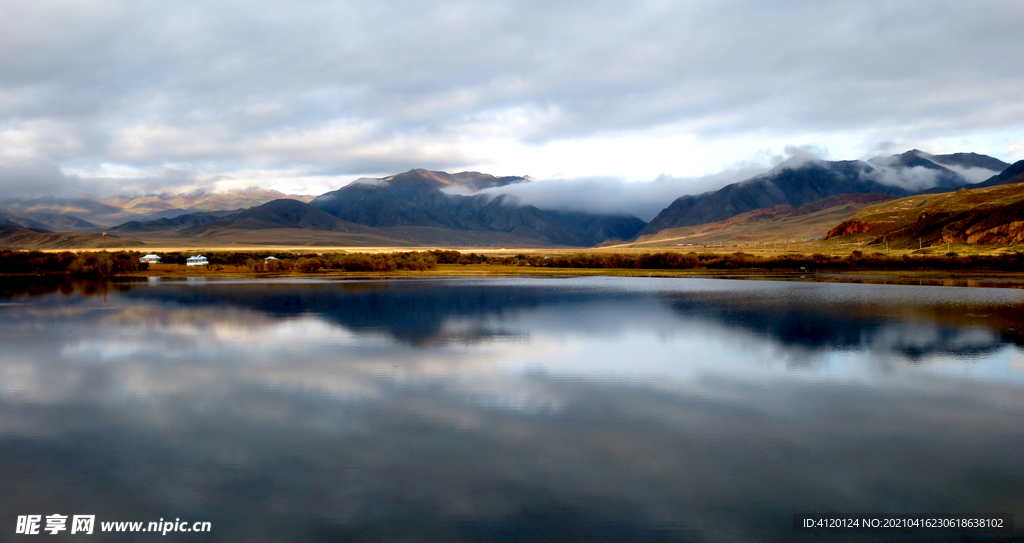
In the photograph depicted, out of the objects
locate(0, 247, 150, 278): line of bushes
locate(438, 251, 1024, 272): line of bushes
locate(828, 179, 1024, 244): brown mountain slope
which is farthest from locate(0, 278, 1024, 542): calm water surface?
locate(828, 179, 1024, 244): brown mountain slope

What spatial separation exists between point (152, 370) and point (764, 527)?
15.8m

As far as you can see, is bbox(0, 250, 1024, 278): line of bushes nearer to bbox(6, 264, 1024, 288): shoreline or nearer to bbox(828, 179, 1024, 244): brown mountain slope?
bbox(6, 264, 1024, 288): shoreline

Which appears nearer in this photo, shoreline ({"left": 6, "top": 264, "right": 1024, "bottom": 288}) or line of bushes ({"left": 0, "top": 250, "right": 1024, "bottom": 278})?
shoreline ({"left": 6, "top": 264, "right": 1024, "bottom": 288})

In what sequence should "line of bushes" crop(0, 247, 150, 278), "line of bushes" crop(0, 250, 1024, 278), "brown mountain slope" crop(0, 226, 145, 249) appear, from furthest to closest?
"brown mountain slope" crop(0, 226, 145, 249), "line of bushes" crop(0, 247, 150, 278), "line of bushes" crop(0, 250, 1024, 278)

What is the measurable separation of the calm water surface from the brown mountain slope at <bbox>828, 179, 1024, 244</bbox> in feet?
273

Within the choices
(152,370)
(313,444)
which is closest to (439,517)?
(313,444)

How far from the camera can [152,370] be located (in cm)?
1691

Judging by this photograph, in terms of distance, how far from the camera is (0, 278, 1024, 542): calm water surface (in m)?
8.19

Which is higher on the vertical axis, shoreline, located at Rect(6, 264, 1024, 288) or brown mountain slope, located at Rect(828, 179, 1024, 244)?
brown mountain slope, located at Rect(828, 179, 1024, 244)

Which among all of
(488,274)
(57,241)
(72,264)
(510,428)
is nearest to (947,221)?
(488,274)

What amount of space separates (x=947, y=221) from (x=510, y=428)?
12243 centimetres

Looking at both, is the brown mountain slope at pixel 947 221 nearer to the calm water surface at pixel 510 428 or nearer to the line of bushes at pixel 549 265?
the line of bushes at pixel 549 265

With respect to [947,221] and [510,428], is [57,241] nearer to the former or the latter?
[510,428]

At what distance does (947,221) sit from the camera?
10750 cm
